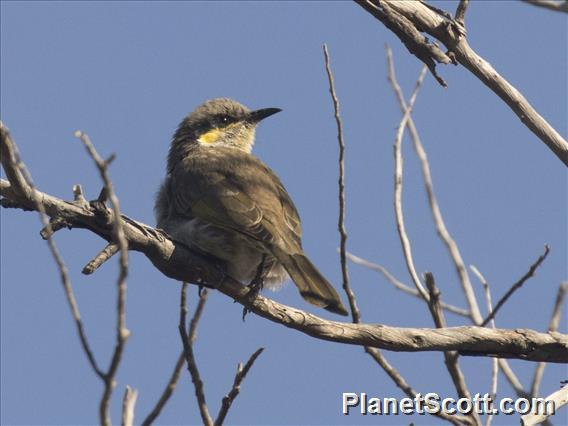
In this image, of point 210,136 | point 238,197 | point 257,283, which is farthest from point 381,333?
point 210,136

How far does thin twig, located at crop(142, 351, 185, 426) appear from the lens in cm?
381

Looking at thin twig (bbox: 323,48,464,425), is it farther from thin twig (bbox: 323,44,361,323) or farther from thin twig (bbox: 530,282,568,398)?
thin twig (bbox: 530,282,568,398)

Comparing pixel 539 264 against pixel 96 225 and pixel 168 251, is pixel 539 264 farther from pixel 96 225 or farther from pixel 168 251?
pixel 96 225

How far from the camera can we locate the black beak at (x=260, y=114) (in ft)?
27.8

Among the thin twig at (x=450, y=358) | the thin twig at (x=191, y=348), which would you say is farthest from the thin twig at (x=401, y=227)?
the thin twig at (x=191, y=348)

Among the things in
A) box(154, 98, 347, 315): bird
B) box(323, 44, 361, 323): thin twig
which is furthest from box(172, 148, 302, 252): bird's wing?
box(323, 44, 361, 323): thin twig

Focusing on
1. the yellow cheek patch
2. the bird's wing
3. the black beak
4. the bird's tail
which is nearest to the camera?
the bird's tail

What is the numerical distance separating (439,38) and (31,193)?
93.5 inches

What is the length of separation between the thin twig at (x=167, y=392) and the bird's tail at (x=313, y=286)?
101 centimetres

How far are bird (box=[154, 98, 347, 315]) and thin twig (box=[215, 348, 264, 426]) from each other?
106cm

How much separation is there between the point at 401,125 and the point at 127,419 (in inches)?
132

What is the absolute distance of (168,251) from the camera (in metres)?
4.81

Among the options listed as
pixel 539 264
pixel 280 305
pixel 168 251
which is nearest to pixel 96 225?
pixel 168 251

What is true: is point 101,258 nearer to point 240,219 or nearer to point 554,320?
point 240,219
